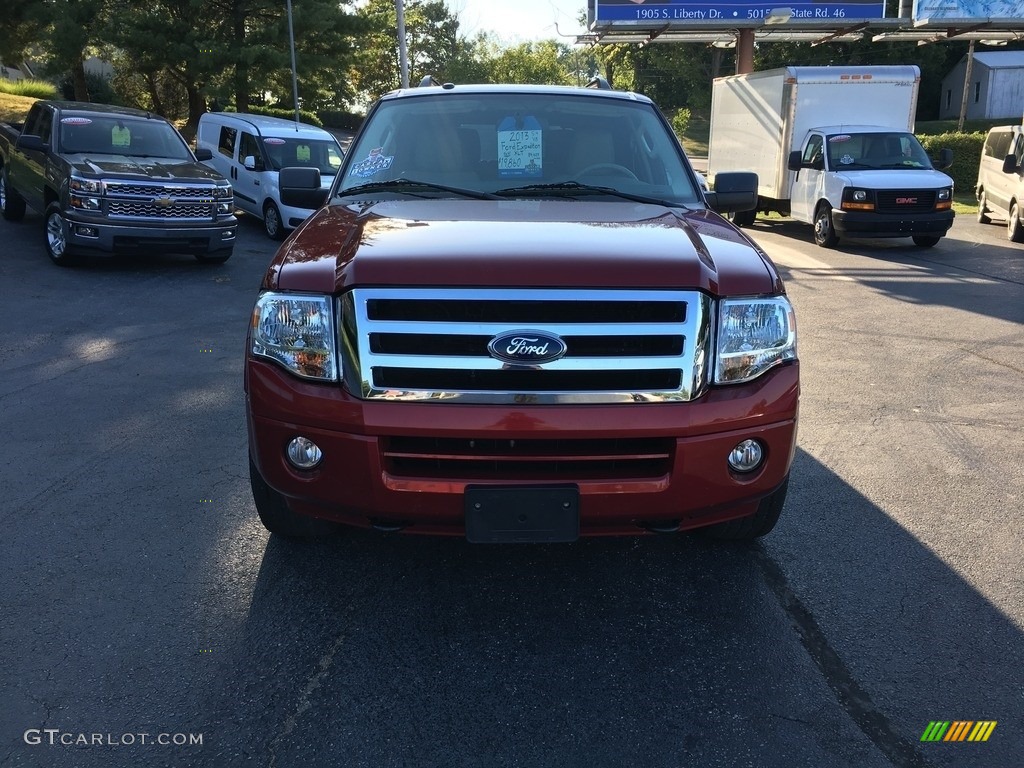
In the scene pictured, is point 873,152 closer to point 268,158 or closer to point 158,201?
point 268,158

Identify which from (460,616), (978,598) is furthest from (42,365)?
(978,598)

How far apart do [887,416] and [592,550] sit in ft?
9.83

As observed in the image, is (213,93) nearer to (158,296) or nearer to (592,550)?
(158,296)

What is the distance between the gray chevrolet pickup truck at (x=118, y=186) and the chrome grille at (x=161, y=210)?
12 mm

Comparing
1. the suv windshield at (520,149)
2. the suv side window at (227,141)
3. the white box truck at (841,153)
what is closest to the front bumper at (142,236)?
the suv side window at (227,141)

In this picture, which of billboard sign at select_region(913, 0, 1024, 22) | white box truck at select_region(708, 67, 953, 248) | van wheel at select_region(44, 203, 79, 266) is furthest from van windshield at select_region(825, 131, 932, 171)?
billboard sign at select_region(913, 0, 1024, 22)

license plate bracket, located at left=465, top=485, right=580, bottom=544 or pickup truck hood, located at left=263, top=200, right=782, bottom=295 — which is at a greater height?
pickup truck hood, located at left=263, top=200, right=782, bottom=295

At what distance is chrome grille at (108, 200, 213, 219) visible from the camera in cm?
1052

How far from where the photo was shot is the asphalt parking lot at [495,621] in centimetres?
272

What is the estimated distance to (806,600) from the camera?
358 centimetres

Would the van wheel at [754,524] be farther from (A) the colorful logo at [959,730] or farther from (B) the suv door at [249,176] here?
(B) the suv door at [249,176]

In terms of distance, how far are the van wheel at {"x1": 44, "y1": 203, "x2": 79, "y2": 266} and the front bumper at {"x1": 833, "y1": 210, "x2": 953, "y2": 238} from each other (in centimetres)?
1110

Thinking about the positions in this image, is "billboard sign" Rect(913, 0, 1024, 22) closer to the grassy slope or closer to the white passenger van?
the white passenger van

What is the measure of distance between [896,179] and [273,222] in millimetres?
9776
